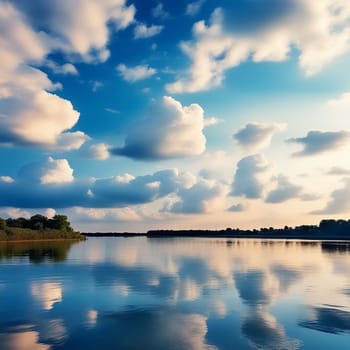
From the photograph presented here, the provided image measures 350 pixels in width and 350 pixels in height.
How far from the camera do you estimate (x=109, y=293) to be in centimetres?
3219

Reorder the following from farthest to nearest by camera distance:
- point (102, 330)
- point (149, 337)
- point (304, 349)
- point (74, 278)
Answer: point (74, 278), point (102, 330), point (149, 337), point (304, 349)

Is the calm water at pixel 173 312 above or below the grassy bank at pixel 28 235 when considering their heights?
below

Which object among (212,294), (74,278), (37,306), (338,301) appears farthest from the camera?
(74,278)

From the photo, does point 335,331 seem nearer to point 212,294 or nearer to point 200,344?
point 200,344

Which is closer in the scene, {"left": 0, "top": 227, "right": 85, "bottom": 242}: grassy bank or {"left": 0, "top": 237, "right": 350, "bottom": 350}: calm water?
{"left": 0, "top": 237, "right": 350, "bottom": 350}: calm water

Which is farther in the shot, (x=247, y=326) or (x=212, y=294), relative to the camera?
(x=212, y=294)

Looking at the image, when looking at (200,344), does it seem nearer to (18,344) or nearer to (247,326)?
(247,326)

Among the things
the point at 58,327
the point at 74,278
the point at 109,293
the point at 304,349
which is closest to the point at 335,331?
the point at 304,349

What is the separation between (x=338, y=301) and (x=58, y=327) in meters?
21.3

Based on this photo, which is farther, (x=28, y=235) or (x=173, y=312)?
(x=28, y=235)

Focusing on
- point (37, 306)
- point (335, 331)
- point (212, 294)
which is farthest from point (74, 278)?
A: point (335, 331)

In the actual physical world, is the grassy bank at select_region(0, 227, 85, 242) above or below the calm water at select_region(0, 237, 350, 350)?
above

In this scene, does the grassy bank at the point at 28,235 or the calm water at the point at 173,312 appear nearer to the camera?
the calm water at the point at 173,312

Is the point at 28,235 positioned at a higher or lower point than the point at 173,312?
higher
